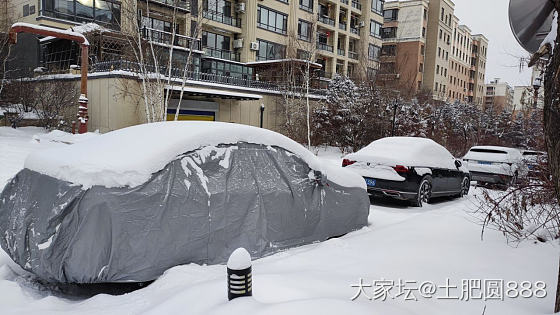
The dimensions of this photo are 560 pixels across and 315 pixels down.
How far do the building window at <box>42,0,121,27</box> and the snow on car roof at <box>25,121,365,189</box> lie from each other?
23.9 metres

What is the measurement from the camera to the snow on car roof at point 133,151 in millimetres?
3400

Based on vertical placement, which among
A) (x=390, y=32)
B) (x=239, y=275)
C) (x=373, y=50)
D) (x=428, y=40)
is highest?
(x=390, y=32)

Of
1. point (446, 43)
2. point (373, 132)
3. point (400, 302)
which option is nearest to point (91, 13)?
point (373, 132)

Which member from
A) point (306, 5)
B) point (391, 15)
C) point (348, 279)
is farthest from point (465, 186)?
point (391, 15)

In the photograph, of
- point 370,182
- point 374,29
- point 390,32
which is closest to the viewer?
point 370,182

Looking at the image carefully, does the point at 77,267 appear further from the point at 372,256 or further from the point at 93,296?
the point at 372,256

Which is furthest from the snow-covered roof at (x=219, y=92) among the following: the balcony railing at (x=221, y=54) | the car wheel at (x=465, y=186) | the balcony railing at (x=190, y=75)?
the car wheel at (x=465, y=186)

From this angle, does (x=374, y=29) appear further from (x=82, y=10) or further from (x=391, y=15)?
(x=82, y=10)

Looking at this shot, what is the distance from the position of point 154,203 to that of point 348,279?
192cm

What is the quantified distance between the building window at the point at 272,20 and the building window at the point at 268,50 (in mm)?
1403

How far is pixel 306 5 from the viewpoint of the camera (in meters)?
40.0

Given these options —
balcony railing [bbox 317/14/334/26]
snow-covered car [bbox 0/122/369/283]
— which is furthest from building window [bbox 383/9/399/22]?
snow-covered car [bbox 0/122/369/283]

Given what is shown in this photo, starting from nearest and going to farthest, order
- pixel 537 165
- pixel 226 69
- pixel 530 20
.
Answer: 1. pixel 530 20
2. pixel 537 165
3. pixel 226 69

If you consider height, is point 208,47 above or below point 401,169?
above
